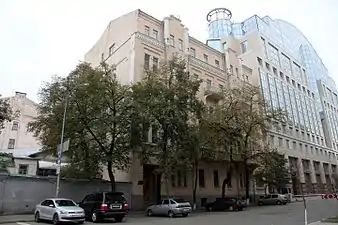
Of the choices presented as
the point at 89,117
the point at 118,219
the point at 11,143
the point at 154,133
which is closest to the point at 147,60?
the point at 154,133

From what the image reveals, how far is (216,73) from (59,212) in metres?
34.1

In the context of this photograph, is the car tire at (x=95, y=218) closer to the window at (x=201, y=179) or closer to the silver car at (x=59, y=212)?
the silver car at (x=59, y=212)

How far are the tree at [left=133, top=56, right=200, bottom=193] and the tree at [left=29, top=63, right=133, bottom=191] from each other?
1576 millimetres

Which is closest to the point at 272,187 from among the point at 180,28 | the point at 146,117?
the point at 180,28

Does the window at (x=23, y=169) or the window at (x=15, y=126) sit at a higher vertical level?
the window at (x=15, y=126)

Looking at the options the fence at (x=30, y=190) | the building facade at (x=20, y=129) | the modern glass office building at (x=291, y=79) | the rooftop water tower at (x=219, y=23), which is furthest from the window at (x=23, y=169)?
the rooftop water tower at (x=219, y=23)

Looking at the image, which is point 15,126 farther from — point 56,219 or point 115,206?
point 56,219

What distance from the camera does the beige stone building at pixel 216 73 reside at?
3556 cm

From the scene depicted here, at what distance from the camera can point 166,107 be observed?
27047 millimetres

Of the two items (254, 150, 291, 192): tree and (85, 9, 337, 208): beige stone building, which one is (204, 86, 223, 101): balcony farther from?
(254, 150, 291, 192): tree

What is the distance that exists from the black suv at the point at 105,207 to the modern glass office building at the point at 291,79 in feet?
146

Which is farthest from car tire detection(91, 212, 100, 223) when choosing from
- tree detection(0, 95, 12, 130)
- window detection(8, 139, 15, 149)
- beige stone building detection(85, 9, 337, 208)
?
window detection(8, 139, 15, 149)

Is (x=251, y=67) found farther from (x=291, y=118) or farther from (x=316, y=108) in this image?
(x=316, y=108)

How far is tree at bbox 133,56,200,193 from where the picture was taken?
87.8ft
